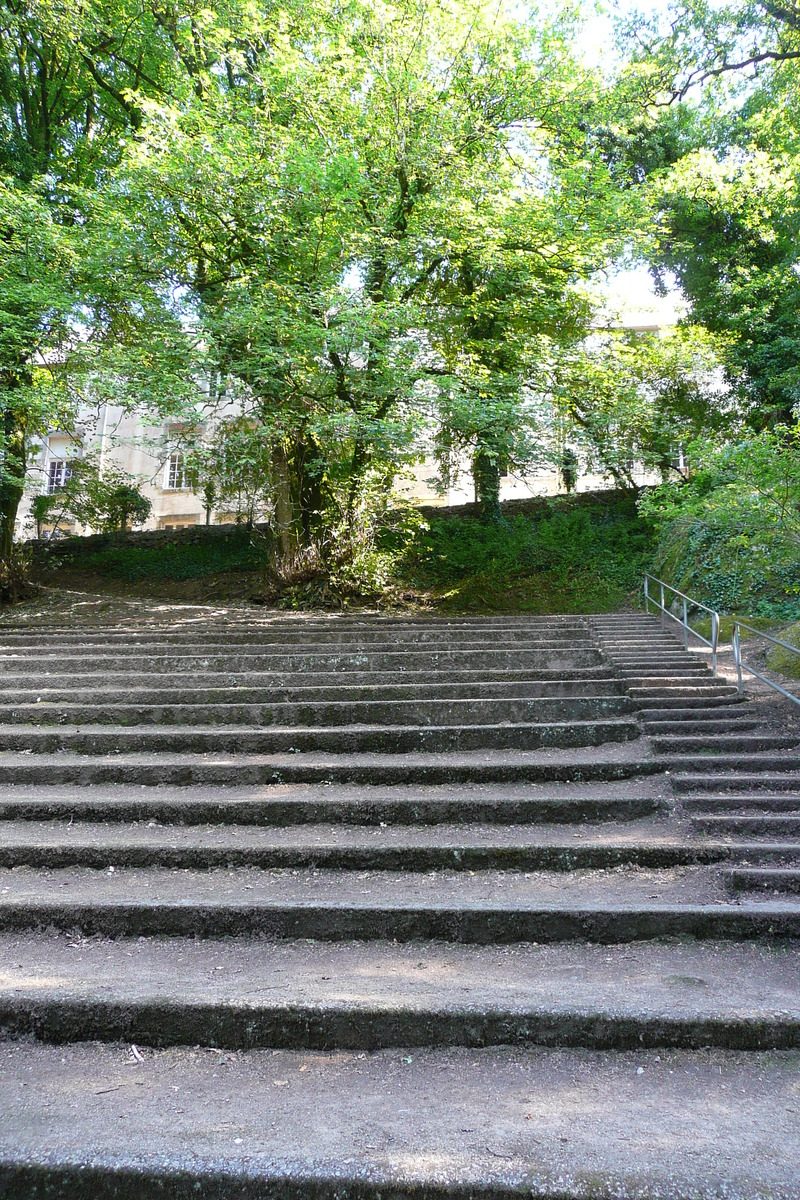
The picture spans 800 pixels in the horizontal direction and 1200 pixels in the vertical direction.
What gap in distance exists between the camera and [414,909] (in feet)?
11.3

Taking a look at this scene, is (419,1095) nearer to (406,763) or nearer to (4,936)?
(4,936)

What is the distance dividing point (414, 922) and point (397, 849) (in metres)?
0.63

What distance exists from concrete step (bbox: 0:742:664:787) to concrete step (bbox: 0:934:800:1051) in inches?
69.5

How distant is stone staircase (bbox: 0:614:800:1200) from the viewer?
7.13 ft

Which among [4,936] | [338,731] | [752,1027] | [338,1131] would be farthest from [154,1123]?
[338,731]

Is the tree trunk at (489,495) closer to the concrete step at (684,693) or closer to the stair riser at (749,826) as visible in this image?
the concrete step at (684,693)

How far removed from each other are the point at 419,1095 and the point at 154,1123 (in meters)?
0.89

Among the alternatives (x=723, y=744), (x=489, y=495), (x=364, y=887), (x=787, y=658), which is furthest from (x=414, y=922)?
(x=489, y=495)

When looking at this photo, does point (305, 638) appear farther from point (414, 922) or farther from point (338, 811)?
point (414, 922)

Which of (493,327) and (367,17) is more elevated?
(367,17)

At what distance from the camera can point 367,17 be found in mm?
10766

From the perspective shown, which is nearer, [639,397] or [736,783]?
[736,783]

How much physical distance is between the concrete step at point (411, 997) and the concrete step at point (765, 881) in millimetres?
431

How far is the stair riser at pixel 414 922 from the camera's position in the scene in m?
3.38
